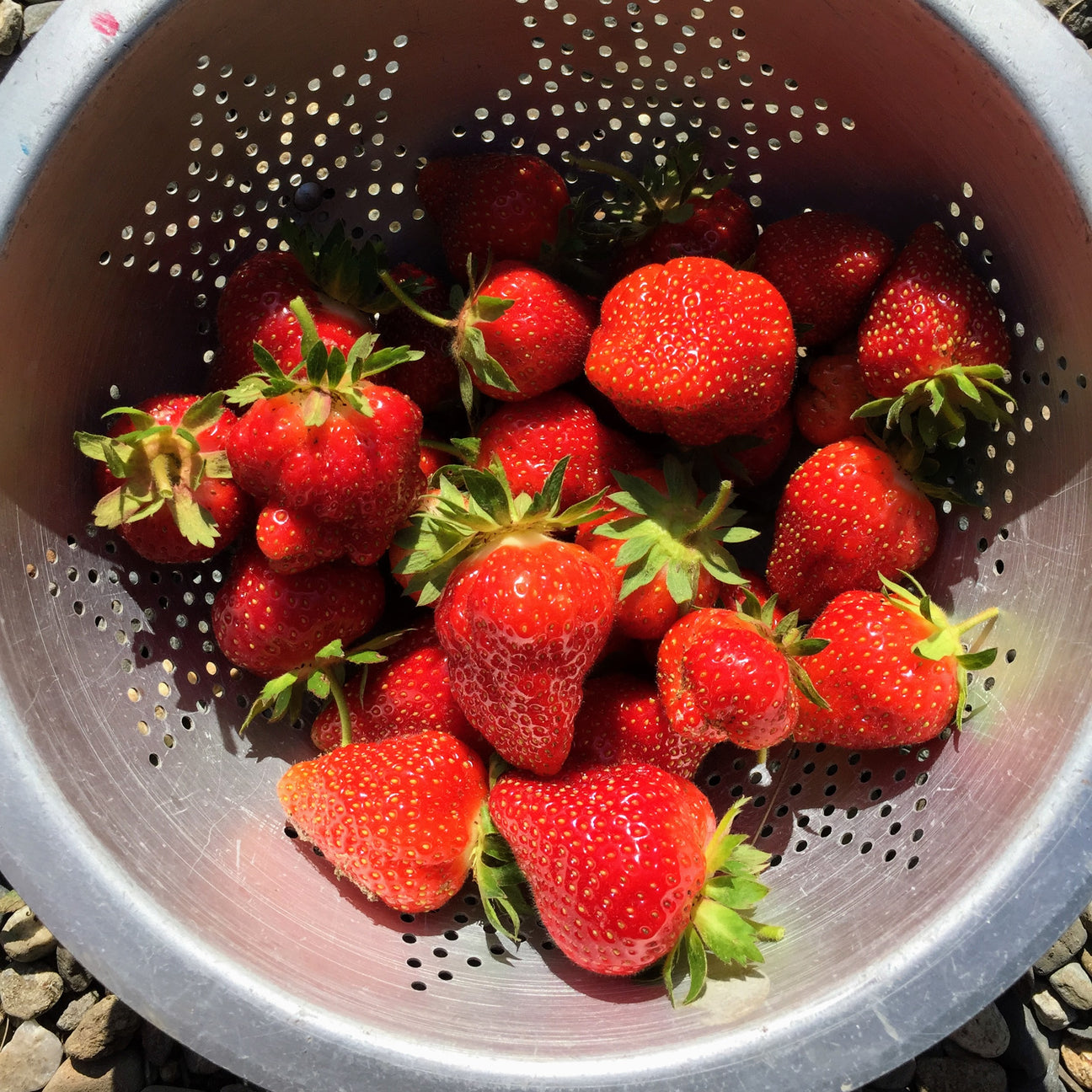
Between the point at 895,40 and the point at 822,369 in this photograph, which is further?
the point at 822,369

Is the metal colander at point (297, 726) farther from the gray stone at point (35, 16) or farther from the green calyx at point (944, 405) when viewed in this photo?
the gray stone at point (35, 16)

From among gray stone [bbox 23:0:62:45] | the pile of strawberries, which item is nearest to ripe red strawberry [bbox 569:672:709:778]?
the pile of strawberries

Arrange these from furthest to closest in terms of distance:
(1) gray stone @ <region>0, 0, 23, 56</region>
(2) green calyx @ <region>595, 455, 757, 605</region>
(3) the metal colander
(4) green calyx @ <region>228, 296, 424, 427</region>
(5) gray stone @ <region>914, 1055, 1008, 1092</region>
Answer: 1. (1) gray stone @ <region>0, 0, 23, 56</region>
2. (5) gray stone @ <region>914, 1055, 1008, 1092</region>
3. (2) green calyx @ <region>595, 455, 757, 605</region>
4. (4) green calyx @ <region>228, 296, 424, 427</region>
5. (3) the metal colander

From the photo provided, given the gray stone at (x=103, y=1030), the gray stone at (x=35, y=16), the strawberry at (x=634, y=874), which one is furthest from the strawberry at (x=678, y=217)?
the gray stone at (x=103, y=1030)

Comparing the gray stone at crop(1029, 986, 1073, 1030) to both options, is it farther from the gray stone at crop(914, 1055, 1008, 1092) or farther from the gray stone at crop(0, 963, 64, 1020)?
the gray stone at crop(0, 963, 64, 1020)

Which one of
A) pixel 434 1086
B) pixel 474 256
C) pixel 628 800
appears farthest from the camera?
pixel 474 256

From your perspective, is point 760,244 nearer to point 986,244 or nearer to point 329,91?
point 986,244

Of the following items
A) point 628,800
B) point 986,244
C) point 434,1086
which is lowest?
point 434,1086

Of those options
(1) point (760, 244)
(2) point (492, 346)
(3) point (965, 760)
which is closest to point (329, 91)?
(2) point (492, 346)
